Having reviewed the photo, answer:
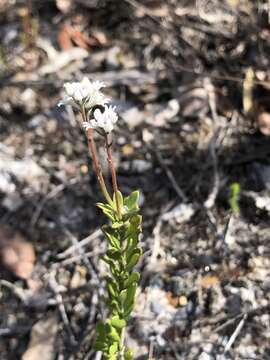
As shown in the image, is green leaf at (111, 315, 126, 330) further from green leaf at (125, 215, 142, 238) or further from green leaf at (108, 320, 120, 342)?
green leaf at (125, 215, 142, 238)

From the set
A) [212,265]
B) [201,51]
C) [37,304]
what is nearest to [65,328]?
A: [37,304]

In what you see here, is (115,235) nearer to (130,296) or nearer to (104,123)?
(130,296)

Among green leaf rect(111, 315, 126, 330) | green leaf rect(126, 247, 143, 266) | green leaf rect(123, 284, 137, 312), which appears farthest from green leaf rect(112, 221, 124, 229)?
green leaf rect(111, 315, 126, 330)

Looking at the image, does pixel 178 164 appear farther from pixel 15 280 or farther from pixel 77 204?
pixel 15 280

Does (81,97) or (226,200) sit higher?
(81,97)

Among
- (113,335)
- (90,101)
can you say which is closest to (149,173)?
(113,335)
